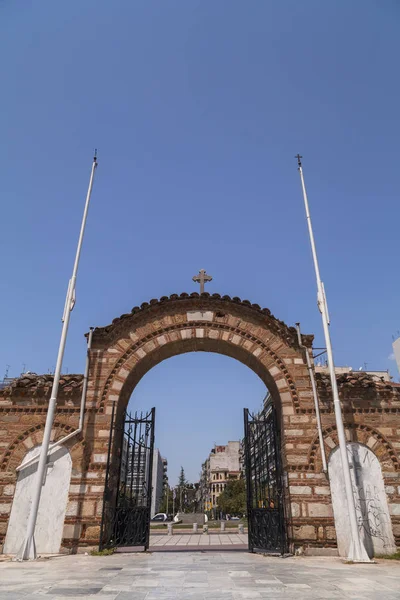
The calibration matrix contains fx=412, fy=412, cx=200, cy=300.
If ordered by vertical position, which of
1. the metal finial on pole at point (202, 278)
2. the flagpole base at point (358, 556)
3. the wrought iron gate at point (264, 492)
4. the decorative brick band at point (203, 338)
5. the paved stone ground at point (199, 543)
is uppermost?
the metal finial on pole at point (202, 278)

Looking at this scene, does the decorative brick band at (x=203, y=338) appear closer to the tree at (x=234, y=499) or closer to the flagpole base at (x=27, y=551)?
the flagpole base at (x=27, y=551)

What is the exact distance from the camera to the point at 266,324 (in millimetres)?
12305

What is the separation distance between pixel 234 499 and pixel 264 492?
52.6 m

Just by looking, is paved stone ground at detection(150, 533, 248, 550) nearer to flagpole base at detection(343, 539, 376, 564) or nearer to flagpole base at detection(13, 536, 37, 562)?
flagpole base at detection(343, 539, 376, 564)

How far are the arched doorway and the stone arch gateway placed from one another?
29 millimetres

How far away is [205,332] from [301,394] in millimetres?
3244

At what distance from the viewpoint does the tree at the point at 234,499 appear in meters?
57.5

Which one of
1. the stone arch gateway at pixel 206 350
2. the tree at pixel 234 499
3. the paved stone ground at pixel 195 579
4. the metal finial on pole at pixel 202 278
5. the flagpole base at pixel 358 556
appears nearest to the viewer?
the paved stone ground at pixel 195 579

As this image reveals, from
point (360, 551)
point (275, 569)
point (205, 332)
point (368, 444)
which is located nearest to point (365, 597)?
point (275, 569)

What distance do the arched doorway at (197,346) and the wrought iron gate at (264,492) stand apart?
12cm

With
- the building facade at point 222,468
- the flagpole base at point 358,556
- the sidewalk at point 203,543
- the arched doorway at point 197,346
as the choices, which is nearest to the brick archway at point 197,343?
the arched doorway at point 197,346

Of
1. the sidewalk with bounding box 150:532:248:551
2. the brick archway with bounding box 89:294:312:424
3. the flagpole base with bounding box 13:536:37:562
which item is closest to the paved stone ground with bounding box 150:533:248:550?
the sidewalk with bounding box 150:532:248:551

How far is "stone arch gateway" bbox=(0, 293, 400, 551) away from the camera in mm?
10156

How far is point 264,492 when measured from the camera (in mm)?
11414
